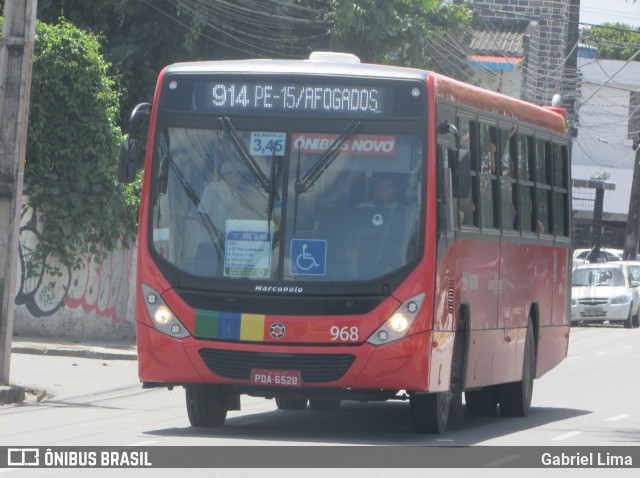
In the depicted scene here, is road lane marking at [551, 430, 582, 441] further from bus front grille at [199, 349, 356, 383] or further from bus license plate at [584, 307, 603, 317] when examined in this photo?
bus license plate at [584, 307, 603, 317]

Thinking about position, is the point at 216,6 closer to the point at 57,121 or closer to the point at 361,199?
the point at 57,121

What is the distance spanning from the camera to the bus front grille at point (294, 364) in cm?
1116

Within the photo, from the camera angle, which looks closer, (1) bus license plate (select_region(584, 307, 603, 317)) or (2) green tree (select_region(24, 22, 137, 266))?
(2) green tree (select_region(24, 22, 137, 266))

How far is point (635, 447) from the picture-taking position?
1178 centimetres

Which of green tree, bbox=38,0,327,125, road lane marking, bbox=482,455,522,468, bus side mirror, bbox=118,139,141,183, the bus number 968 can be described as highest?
green tree, bbox=38,0,327,125

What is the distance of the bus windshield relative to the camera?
11.3 meters

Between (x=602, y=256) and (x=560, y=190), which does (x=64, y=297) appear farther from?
(x=602, y=256)

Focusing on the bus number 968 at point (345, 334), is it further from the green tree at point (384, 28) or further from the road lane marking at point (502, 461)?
the green tree at point (384, 28)

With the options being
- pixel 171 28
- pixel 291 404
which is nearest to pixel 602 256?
pixel 171 28

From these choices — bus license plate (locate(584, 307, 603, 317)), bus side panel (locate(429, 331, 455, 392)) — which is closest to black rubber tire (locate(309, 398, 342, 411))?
bus side panel (locate(429, 331, 455, 392))

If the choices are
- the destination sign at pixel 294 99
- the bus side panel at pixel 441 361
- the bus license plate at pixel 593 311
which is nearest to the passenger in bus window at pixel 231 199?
the destination sign at pixel 294 99

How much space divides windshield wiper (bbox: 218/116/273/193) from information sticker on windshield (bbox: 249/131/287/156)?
0.19 ft

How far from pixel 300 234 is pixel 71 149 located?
11.0m

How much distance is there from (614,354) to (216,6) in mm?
9757
